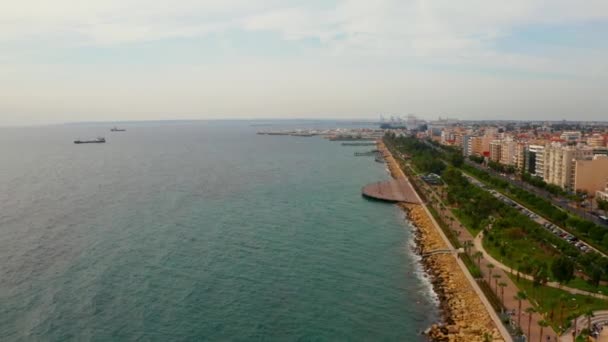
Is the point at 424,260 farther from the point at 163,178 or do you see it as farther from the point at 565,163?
the point at 163,178

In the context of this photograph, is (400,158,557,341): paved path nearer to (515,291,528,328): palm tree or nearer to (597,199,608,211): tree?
(515,291,528,328): palm tree

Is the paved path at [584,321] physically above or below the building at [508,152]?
below

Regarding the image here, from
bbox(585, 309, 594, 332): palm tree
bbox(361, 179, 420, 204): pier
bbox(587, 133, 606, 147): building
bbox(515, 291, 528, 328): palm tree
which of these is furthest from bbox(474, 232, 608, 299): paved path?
bbox(587, 133, 606, 147): building

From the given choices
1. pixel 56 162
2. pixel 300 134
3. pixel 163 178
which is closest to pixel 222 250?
pixel 163 178

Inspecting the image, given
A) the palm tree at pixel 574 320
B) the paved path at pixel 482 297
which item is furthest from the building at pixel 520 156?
the palm tree at pixel 574 320

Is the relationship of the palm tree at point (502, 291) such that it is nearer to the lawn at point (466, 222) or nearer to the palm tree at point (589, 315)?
the palm tree at point (589, 315)
